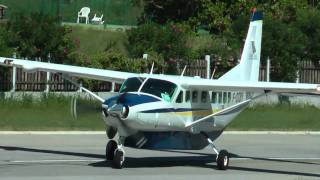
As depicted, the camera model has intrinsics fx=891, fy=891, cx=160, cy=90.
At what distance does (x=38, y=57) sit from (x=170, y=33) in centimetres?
654

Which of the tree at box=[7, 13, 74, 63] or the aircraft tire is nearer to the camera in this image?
the aircraft tire

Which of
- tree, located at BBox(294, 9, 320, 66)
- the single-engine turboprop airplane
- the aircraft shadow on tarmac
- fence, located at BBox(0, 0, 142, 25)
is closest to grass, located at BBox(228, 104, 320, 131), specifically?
tree, located at BBox(294, 9, 320, 66)

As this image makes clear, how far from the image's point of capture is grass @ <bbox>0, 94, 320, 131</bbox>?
2814 centimetres

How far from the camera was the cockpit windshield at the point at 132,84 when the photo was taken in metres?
17.5

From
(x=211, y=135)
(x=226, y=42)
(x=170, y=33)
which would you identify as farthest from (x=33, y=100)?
(x=211, y=135)

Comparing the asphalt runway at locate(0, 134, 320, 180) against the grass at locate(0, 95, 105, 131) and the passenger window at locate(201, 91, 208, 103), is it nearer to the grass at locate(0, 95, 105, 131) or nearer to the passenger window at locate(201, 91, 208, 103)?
the passenger window at locate(201, 91, 208, 103)

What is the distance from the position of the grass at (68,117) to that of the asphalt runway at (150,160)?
2466 mm

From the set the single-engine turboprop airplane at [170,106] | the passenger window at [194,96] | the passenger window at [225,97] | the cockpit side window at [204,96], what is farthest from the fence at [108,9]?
the passenger window at [194,96]

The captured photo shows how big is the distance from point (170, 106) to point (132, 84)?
87 centimetres

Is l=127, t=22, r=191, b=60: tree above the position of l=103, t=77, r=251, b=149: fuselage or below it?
above

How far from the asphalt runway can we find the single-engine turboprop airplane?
534 mm

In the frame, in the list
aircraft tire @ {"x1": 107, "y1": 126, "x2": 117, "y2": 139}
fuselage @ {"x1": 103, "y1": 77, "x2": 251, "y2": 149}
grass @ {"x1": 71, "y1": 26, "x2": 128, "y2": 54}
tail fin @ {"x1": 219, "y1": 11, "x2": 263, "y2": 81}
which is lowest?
aircraft tire @ {"x1": 107, "y1": 126, "x2": 117, "y2": 139}

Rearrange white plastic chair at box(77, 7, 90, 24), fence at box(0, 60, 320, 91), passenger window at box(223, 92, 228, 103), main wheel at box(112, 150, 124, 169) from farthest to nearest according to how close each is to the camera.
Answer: white plastic chair at box(77, 7, 90, 24) < fence at box(0, 60, 320, 91) < passenger window at box(223, 92, 228, 103) < main wheel at box(112, 150, 124, 169)

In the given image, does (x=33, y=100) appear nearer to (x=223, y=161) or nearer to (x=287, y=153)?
(x=287, y=153)
